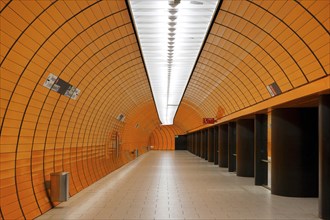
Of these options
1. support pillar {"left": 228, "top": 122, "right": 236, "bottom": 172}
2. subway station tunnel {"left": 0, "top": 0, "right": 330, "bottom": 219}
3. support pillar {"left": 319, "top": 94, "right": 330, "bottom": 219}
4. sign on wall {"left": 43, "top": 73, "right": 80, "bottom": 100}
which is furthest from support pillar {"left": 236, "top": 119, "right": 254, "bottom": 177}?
support pillar {"left": 319, "top": 94, "right": 330, "bottom": 219}

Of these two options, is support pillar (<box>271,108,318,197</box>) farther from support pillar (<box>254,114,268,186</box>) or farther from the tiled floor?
support pillar (<box>254,114,268,186</box>)

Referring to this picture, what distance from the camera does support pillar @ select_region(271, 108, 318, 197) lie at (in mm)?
14570

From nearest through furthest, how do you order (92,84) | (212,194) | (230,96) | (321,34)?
(321,34) < (212,194) < (92,84) < (230,96)

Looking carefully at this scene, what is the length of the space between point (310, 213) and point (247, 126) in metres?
11.6

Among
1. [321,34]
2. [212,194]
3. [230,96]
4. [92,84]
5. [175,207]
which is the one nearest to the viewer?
[321,34]

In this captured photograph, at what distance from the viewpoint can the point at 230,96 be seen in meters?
22.2

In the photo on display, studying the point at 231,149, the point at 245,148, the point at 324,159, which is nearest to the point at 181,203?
the point at 324,159

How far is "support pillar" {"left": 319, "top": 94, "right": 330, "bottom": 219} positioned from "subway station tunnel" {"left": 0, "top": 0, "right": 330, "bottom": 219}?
1.0 inches

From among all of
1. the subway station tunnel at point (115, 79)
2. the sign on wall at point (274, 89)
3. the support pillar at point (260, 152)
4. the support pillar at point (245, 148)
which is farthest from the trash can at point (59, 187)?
the support pillar at point (245, 148)

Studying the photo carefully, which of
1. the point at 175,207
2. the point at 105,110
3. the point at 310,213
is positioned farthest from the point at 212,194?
the point at 105,110

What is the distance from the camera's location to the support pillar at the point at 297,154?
14.6 meters

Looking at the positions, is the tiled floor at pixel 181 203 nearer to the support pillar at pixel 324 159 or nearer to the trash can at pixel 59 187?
the trash can at pixel 59 187

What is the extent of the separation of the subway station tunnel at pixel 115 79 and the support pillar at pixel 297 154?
0.03 meters

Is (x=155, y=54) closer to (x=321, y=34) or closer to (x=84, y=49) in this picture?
(x=84, y=49)
